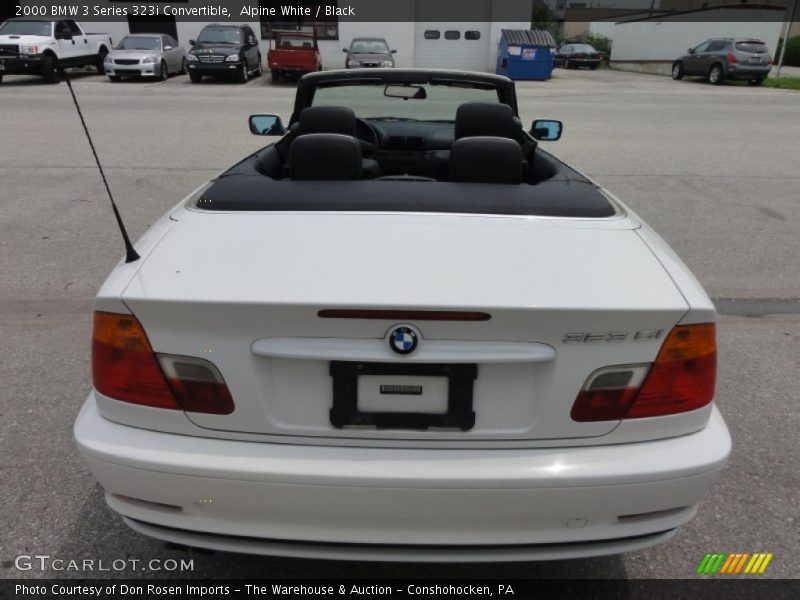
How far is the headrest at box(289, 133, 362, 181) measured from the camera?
2.49 metres

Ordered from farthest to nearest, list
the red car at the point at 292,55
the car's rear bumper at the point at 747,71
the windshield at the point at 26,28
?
the car's rear bumper at the point at 747,71
the red car at the point at 292,55
the windshield at the point at 26,28

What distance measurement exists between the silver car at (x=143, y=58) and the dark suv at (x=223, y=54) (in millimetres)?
967

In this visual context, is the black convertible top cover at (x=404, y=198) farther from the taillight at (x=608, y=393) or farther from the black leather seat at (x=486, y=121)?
the black leather seat at (x=486, y=121)

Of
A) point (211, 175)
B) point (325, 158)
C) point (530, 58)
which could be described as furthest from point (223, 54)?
point (325, 158)

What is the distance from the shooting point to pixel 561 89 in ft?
66.6

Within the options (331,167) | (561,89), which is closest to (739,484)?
(331,167)

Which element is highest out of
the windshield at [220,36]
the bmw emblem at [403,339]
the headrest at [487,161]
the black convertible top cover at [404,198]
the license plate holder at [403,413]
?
the windshield at [220,36]

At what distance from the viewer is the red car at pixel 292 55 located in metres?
21.1

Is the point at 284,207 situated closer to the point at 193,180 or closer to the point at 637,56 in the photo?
the point at 193,180

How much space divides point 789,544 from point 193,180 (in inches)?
266

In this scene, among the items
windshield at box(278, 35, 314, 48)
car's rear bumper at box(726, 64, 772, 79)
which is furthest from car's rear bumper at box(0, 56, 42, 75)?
car's rear bumper at box(726, 64, 772, 79)

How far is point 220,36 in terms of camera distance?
2147 centimetres

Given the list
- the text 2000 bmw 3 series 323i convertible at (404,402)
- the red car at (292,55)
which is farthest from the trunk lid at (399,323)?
the red car at (292,55)

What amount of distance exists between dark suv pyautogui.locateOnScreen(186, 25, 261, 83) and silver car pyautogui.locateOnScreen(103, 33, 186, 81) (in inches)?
38.1
